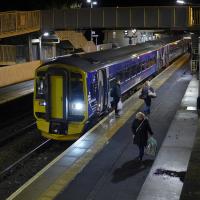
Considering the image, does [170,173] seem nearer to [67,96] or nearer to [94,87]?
A: [67,96]

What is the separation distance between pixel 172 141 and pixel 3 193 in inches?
208

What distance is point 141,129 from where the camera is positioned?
1147 centimetres

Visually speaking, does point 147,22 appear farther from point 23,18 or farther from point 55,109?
point 55,109

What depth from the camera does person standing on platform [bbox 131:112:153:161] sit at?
11.4m

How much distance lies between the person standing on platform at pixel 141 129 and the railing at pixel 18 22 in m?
23.3

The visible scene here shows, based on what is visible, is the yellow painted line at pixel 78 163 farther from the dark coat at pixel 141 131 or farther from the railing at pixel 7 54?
the railing at pixel 7 54

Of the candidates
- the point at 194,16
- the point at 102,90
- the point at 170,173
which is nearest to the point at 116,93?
the point at 102,90

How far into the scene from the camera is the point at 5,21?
1314 inches

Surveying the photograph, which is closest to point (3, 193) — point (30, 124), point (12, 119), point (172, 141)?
point (172, 141)

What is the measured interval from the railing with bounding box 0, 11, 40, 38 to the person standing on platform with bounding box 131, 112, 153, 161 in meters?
23.3

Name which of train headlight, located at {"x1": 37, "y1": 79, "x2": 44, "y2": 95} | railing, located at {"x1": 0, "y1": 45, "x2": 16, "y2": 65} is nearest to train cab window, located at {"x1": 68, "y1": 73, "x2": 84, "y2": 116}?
train headlight, located at {"x1": 37, "y1": 79, "x2": 44, "y2": 95}

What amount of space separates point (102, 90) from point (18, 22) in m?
20.2

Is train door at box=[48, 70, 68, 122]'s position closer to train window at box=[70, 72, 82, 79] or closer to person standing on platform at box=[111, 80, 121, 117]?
train window at box=[70, 72, 82, 79]

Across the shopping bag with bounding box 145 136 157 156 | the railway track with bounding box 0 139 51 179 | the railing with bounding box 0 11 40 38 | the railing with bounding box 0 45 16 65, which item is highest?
the railing with bounding box 0 11 40 38
